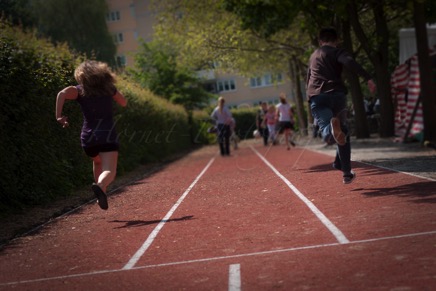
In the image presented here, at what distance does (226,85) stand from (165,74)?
96.5 feet

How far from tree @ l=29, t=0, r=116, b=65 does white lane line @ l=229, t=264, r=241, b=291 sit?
48.4 metres

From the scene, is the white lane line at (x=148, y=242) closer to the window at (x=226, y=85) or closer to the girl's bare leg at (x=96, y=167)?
the girl's bare leg at (x=96, y=167)

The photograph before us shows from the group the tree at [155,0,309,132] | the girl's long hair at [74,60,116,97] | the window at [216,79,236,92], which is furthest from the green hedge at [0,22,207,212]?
the window at [216,79,236,92]

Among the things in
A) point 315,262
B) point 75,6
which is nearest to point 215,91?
point 75,6

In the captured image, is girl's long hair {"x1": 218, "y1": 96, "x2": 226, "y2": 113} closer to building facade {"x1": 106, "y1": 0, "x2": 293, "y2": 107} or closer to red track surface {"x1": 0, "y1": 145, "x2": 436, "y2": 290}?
red track surface {"x1": 0, "y1": 145, "x2": 436, "y2": 290}

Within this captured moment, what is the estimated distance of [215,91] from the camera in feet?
281

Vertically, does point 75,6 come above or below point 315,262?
above

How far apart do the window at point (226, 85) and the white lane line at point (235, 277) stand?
78908 mm

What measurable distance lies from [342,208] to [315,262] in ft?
9.00

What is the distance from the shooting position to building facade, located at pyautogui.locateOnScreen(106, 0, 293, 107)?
7788 centimetres

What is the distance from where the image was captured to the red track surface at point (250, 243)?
526 centimetres

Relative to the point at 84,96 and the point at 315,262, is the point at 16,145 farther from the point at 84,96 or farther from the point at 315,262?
A: the point at 315,262

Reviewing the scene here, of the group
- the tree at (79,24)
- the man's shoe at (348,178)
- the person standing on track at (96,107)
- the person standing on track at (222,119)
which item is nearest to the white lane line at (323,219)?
the man's shoe at (348,178)

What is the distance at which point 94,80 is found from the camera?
899 cm
